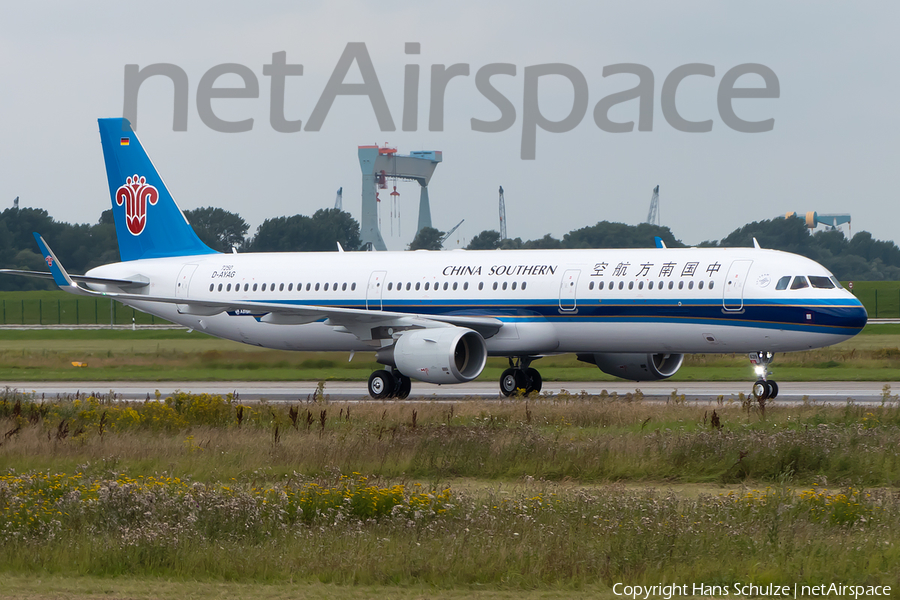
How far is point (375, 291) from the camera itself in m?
32.4

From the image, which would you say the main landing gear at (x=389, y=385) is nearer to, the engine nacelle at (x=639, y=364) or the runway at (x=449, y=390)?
the runway at (x=449, y=390)

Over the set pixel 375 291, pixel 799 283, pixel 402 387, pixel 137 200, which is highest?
pixel 137 200

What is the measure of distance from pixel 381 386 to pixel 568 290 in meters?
5.27

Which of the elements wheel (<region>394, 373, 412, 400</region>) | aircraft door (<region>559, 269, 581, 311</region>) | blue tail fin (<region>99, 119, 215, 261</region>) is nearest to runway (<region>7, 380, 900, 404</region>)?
wheel (<region>394, 373, 412, 400</region>)

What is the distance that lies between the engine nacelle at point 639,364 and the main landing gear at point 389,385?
5.08 metres

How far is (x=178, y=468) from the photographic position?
15.7 m

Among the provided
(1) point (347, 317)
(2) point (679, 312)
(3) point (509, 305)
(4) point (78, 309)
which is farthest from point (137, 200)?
(4) point (78, 309)

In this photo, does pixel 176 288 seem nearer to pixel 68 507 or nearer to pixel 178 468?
pixel 178 468

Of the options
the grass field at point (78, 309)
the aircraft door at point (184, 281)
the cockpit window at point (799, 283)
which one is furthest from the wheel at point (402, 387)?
the grass field at point (78, 309)

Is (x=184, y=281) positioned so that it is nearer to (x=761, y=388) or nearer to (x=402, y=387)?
(x=402, y=387)

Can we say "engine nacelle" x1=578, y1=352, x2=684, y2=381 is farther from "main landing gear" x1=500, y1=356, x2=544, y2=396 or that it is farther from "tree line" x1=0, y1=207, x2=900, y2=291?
"tree line" x1=0, y1=207, x2=900, y2=291

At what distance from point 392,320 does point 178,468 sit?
48.1ft

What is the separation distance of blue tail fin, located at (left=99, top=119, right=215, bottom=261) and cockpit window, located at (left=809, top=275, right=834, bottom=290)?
18842mm

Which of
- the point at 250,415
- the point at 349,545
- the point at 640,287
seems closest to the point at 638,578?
the point at 349,545
